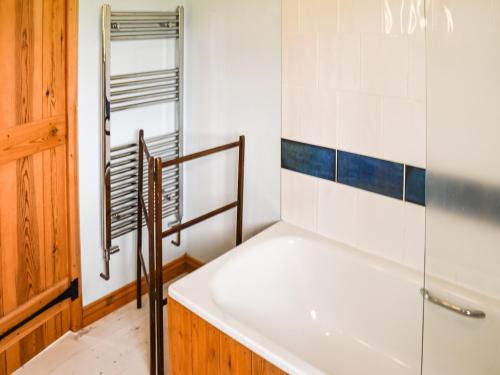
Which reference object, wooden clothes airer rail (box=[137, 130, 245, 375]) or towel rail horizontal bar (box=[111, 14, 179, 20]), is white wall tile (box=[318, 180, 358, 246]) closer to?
wooden clothes airer rail (box=[137, 130, 245, 375])

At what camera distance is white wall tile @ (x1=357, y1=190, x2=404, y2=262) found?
208cm

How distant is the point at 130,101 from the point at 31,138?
0.51 meters

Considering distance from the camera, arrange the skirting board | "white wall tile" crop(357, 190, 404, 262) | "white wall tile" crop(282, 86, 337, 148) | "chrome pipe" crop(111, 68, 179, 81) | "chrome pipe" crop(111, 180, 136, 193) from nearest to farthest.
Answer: "white wall tile" crop(357, 190, 404, 262), "white wall tile" crop(282, 86, 337, 148), "chrome pipe" crop(111, 68, 179, 81), "chrome pipe" crop(111, 180, 136, 193), the skirting board

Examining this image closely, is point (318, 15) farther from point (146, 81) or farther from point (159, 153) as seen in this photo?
point (159, 153)

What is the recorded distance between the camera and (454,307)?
4.90 ft

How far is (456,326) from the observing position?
1496 millimetres

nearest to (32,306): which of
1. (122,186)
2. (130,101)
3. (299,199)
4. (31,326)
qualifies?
(31,326)

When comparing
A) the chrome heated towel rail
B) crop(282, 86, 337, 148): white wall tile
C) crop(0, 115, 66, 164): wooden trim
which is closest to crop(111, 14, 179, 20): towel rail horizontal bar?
the chrome heated towel rail

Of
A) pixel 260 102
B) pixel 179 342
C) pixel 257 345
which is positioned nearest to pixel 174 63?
pixel 260 102

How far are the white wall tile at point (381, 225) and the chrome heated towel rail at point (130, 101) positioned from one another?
3.35ft

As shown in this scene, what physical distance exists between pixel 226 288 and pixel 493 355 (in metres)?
0.95

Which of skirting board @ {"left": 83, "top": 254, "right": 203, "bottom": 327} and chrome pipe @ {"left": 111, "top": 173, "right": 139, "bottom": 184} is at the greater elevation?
chrome pipe @ {"left": 111, "top": 173, "right": 139, "bottom": 184}

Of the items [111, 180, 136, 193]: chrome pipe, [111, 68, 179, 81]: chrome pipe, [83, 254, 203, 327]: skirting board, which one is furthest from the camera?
[83, 254, 203, 327]: skirting board

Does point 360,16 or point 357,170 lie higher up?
point 360,16
